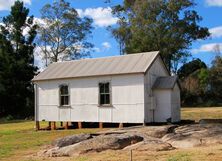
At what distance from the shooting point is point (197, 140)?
47.1 feet

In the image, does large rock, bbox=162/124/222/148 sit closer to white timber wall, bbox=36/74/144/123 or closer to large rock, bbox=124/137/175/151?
large rock, bbox=124/137/175/151

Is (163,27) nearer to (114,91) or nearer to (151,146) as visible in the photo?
(114,91)

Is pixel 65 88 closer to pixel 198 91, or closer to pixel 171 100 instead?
pixel 171 100

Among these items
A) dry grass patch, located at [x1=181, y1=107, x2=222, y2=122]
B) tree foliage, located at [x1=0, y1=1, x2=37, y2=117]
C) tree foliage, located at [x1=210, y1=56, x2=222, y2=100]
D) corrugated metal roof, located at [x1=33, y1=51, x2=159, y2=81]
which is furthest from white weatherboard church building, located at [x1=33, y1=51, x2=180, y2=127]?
tree foliage, located at [x1=210, y1=56, x2=222, y2=100]

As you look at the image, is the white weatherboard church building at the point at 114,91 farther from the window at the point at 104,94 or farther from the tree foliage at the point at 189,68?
the tree foliage at the point at 189,68

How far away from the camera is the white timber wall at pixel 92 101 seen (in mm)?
25594

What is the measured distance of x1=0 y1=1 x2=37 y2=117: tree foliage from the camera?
51.7 meters

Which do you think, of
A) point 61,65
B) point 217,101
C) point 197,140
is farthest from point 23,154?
point 217,101

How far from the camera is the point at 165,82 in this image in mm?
26516

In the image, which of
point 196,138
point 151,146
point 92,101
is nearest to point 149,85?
point 92,101

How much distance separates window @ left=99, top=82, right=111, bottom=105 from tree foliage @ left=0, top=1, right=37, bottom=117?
26.5 m

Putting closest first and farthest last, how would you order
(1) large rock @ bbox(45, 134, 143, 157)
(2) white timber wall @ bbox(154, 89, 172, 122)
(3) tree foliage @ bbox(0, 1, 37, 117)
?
(1) large rock @ bbox(45, 134, 143, 157) < (2) white timber wall @ bbox(154, 89, 172, 122) < (3) tree foliage @ bbox(0, 1, 37, 117)

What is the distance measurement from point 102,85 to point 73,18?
36.2 m

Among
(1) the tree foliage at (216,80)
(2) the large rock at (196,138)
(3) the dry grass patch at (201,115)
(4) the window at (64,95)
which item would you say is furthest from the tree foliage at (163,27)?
(2) the large rock at (196,138)
